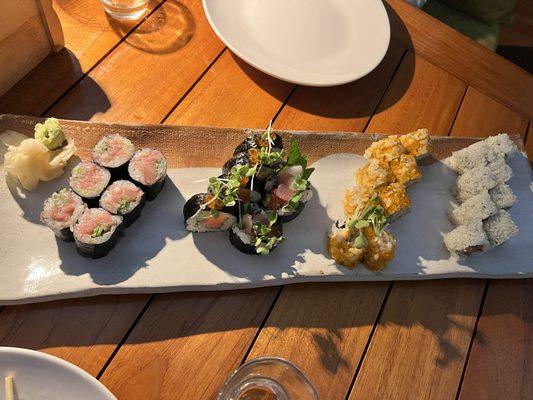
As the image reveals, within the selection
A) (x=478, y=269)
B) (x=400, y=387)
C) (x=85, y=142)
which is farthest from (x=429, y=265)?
(x=85, y=142)

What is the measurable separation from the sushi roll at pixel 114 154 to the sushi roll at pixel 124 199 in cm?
5

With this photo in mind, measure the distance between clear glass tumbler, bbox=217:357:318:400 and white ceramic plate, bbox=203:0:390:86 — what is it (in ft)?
2.60

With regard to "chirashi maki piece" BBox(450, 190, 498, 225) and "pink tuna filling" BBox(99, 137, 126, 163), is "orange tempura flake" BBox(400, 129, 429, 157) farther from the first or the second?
"pink tuna filling" BBox(99, 137, 126, 163)

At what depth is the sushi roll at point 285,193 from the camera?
116 centimetres

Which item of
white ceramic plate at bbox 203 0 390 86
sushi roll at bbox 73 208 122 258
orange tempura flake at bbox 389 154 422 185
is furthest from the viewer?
white ceramic plate at bbox 203 0 390 86

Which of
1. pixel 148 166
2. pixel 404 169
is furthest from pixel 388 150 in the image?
pixel 148 166

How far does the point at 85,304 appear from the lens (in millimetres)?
1092

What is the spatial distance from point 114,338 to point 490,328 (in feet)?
2.96

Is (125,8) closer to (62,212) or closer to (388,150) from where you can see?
(62,212)

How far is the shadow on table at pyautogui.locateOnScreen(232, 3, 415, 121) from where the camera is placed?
1.48 m

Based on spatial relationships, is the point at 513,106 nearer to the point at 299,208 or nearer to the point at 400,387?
the point at 299,208

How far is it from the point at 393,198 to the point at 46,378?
2.73 feet

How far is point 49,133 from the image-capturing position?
45.3 inches

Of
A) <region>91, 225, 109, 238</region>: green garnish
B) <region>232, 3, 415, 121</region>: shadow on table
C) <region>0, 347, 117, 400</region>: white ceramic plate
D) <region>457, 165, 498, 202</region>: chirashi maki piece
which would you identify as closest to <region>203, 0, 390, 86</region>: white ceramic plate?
<region>232, 3, 415, 121</region>: shadow on table
